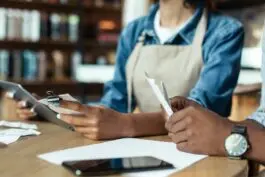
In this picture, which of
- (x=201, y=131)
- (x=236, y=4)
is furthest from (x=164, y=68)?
(x=236, y=4)

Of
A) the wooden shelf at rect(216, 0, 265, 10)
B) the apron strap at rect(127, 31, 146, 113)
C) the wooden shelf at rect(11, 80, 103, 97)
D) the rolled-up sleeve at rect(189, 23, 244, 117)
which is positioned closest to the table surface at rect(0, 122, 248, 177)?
the rolled-up sleeve at rect(189, 23, 244, 117)

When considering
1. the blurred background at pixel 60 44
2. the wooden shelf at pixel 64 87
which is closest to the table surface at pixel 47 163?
the blurred background at pixel 60 44

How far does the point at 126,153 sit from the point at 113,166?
0.52ft

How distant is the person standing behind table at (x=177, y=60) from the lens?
5.27ft

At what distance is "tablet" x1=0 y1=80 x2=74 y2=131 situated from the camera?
1493 millimetres

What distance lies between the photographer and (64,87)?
4148 millimetres

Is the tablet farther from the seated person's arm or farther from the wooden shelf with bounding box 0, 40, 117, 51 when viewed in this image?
the wooden shelf with bounding box 0, 40, 117, 51

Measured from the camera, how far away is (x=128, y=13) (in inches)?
133

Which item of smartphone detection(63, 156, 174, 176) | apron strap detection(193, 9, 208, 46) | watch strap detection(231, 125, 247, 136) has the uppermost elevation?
apron strap detection(193, 9, 208, 46)

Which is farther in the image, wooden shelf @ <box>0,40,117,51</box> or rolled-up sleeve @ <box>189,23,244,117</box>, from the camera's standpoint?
wooden shelf @ <box>0,40,117,51</box>

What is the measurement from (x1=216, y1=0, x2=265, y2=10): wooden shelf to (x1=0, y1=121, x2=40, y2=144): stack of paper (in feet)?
5.38

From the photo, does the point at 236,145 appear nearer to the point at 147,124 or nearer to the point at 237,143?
the point at 237,143

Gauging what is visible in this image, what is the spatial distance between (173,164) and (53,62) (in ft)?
10.7

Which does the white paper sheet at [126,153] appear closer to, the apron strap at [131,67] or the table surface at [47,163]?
the table surface at [47,163]
